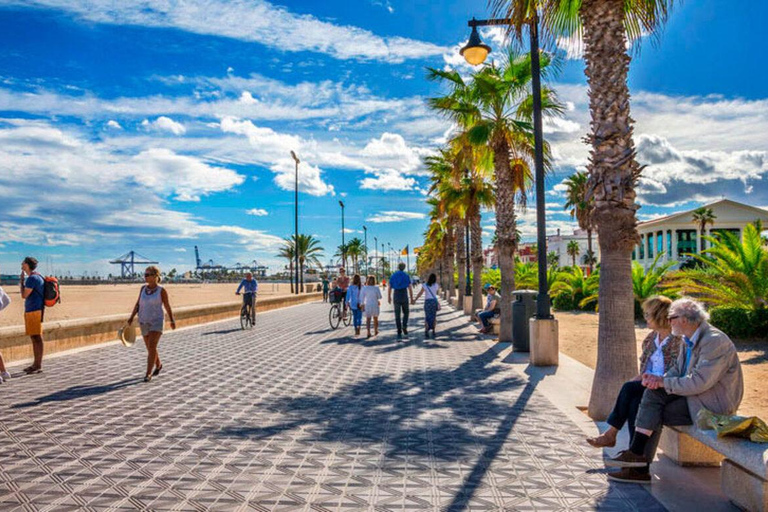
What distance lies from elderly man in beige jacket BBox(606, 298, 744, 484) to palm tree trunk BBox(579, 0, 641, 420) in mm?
1889

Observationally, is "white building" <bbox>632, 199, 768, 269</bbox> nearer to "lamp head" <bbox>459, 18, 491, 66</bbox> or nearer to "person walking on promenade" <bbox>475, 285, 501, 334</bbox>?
"person walking on promenade" <bbox>475, 285, 501, 334</bbox>

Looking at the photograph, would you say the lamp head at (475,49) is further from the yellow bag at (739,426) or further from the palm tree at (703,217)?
the palm tree at (703,217)

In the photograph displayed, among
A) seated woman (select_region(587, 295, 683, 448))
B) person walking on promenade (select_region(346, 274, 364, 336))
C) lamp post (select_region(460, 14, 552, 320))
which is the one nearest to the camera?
seated woman (select_region(587, 295, 683, 448))

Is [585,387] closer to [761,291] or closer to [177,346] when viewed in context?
[761,291]

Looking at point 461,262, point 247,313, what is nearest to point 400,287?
point 247,313

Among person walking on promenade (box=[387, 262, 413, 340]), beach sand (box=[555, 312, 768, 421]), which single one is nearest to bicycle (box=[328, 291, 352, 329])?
person walking on promenade (box=[387, 262, 413, 340])

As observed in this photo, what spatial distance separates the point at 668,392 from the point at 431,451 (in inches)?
79.2

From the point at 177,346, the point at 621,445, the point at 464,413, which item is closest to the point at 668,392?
the point at 621,445

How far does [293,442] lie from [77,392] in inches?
156

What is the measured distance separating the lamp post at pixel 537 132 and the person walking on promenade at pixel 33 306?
8.12 meters

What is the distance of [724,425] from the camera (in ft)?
13.0

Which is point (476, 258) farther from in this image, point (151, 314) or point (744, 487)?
point (744, 487)

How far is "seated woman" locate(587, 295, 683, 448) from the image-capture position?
15.8 ft

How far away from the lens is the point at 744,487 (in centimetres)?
372
